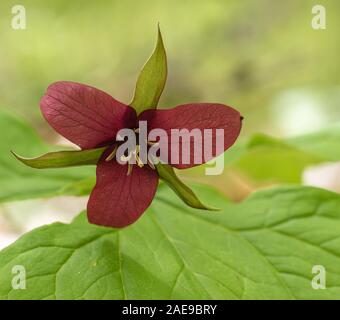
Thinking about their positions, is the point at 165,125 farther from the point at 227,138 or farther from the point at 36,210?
the point at 36,210

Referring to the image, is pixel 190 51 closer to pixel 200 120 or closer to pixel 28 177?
pixel 28 177

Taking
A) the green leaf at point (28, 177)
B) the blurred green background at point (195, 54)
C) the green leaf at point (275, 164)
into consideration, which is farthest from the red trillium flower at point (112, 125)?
the blurred green background at point (195, 54)

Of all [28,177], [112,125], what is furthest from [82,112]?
[28,177]

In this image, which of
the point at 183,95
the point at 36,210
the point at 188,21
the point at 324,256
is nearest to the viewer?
the point at 324,256

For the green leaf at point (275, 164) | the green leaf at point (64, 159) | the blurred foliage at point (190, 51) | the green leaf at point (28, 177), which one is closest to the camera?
the green leaf at point (64, 159)

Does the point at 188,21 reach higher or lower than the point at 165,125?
higher

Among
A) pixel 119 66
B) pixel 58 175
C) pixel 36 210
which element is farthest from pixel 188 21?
pixel 58 175

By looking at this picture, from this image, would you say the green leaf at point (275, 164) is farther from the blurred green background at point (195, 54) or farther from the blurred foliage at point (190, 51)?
the blurred foliage at point (190, 51)

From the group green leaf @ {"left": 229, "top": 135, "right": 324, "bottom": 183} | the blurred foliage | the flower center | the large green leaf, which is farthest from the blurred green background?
the flower center
